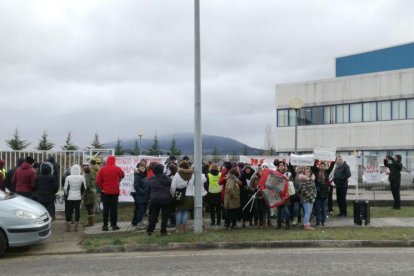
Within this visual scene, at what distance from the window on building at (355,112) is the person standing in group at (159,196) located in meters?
36.2

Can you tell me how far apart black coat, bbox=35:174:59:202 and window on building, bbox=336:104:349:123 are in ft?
120

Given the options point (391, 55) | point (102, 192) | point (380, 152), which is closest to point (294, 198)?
point (102, 192)

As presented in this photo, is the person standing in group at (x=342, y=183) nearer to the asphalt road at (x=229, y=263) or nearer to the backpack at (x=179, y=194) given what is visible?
the asphalt road at (x=229, y=263)

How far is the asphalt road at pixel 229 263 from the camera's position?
27.5ft

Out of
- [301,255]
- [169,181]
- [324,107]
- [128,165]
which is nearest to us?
[301,255]

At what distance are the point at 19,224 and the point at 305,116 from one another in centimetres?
4085

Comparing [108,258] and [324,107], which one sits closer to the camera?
[108,258]

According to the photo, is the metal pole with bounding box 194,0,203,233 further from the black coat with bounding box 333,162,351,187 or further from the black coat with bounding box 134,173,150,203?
the black coat with bounding box 333,162,351,187

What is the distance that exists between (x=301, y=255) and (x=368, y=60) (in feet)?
143

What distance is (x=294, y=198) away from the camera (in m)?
13.1

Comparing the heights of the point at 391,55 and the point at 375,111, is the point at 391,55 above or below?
above

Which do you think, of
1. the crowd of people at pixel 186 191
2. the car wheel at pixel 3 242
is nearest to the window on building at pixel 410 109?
the crowd of people at pixel 186 191

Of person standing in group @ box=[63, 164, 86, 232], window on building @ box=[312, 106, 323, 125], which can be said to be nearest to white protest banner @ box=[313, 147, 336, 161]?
person standing in group @ box=[63, 164, 86, 232]

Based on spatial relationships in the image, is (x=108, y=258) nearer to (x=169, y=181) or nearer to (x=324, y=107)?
(x=169, y=181)
